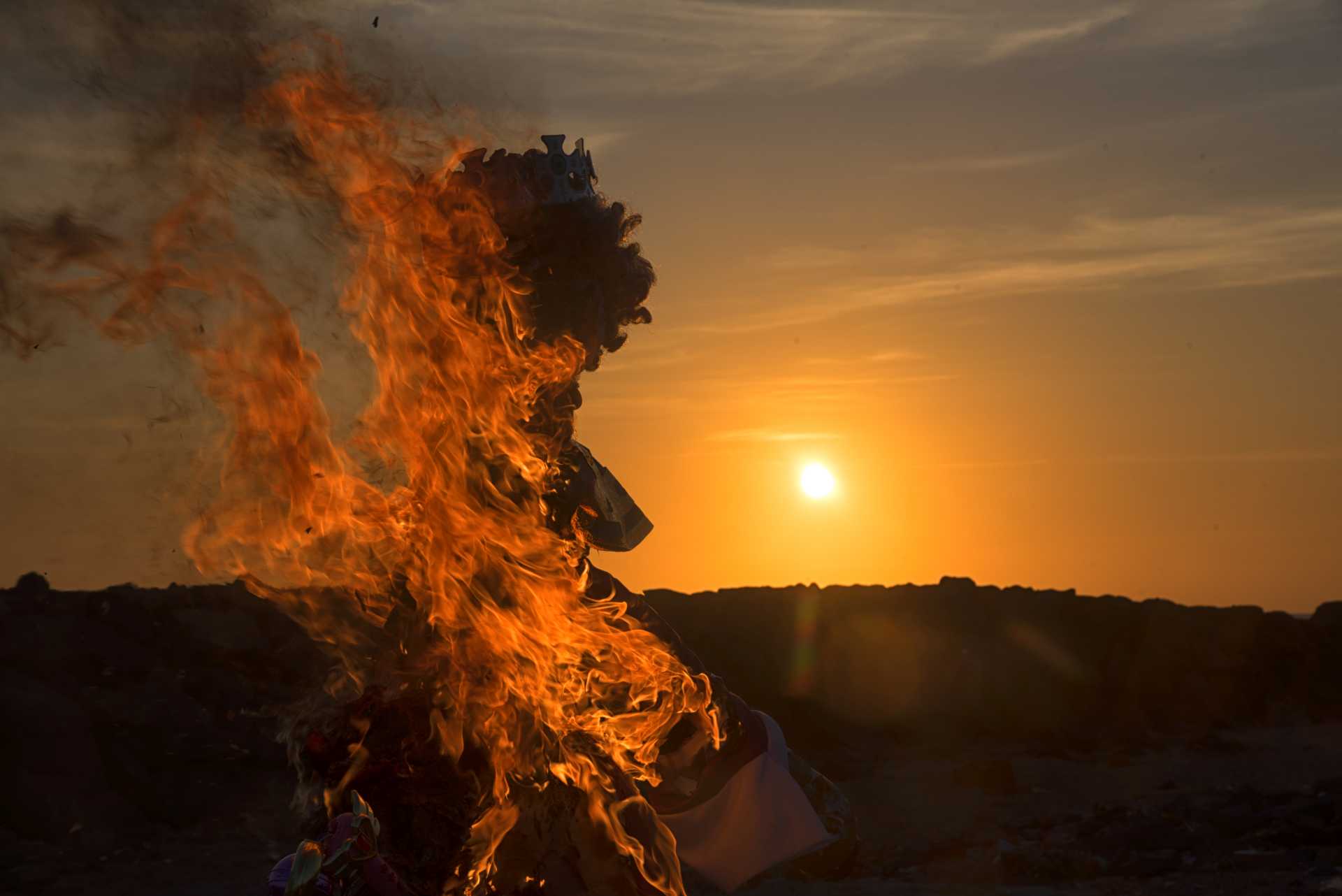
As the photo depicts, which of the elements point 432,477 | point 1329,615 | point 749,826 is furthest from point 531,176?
point 1329,615

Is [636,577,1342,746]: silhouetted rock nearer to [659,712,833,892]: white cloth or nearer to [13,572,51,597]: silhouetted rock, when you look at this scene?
[13,572,51,597]: silhouetted rock

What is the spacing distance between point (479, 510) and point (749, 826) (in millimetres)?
1260

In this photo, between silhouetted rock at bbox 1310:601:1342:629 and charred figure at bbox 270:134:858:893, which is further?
silhouetted rock at bbox 1310:601:1342:629

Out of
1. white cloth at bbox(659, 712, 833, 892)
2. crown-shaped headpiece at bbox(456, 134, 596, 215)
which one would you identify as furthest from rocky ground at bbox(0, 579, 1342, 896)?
crown-shaped headpiece at bbox(456, 134, 596, 215)

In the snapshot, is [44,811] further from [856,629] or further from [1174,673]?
[1174,673]

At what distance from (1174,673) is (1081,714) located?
238cm

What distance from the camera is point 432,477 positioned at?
446 cm

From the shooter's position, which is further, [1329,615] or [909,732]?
[1329,615]

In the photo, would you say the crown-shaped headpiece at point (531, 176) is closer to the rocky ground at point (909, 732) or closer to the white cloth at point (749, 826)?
the white cloth at point (749, 826)

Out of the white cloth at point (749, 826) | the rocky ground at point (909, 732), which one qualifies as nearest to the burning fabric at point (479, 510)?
the white cloth at point (749, 826)

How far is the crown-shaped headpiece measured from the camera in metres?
4.44

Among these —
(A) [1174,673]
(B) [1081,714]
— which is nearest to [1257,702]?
(A) [1174,673]

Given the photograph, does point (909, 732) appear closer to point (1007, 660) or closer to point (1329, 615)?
point (1007, 660)

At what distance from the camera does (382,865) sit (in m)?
3.80
